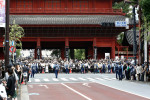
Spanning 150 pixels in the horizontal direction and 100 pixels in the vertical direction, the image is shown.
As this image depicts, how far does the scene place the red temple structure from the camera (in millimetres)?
49125

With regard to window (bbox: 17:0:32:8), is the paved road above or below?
below

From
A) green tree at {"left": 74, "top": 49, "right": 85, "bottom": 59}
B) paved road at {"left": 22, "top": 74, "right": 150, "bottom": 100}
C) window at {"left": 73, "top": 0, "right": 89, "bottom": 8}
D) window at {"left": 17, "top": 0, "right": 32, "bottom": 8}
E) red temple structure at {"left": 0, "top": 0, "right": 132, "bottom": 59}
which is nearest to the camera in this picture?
paved road at {"left": 22, "top": 74, "right": 150, "bottom": 100}

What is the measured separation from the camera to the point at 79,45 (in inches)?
2205

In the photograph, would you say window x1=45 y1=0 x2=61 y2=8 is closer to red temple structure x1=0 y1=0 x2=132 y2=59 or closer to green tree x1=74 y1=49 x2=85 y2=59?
red temple structure x1=0 y1=0 x2=132 y2=59

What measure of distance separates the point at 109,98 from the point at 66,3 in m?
39.8

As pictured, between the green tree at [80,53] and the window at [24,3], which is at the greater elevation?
the window at [24,3]

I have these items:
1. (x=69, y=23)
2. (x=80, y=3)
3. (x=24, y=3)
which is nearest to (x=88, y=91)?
(x=69, y=23)

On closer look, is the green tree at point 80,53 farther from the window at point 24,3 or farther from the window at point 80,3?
the window at point 24,3

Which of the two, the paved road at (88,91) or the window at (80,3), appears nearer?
the paved road at (88,91)

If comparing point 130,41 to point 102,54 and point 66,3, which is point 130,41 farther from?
point 66,3

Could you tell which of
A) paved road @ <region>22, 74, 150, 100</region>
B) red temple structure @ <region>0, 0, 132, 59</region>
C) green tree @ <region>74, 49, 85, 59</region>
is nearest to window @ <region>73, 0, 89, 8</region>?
red temple structure @ <region>0, 0, 132, 59</region>

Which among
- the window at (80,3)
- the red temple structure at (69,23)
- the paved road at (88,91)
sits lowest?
the paved road at (88,91)

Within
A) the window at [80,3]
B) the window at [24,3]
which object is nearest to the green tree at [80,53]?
the window at [80,3]

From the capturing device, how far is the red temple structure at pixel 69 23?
4912 cm
